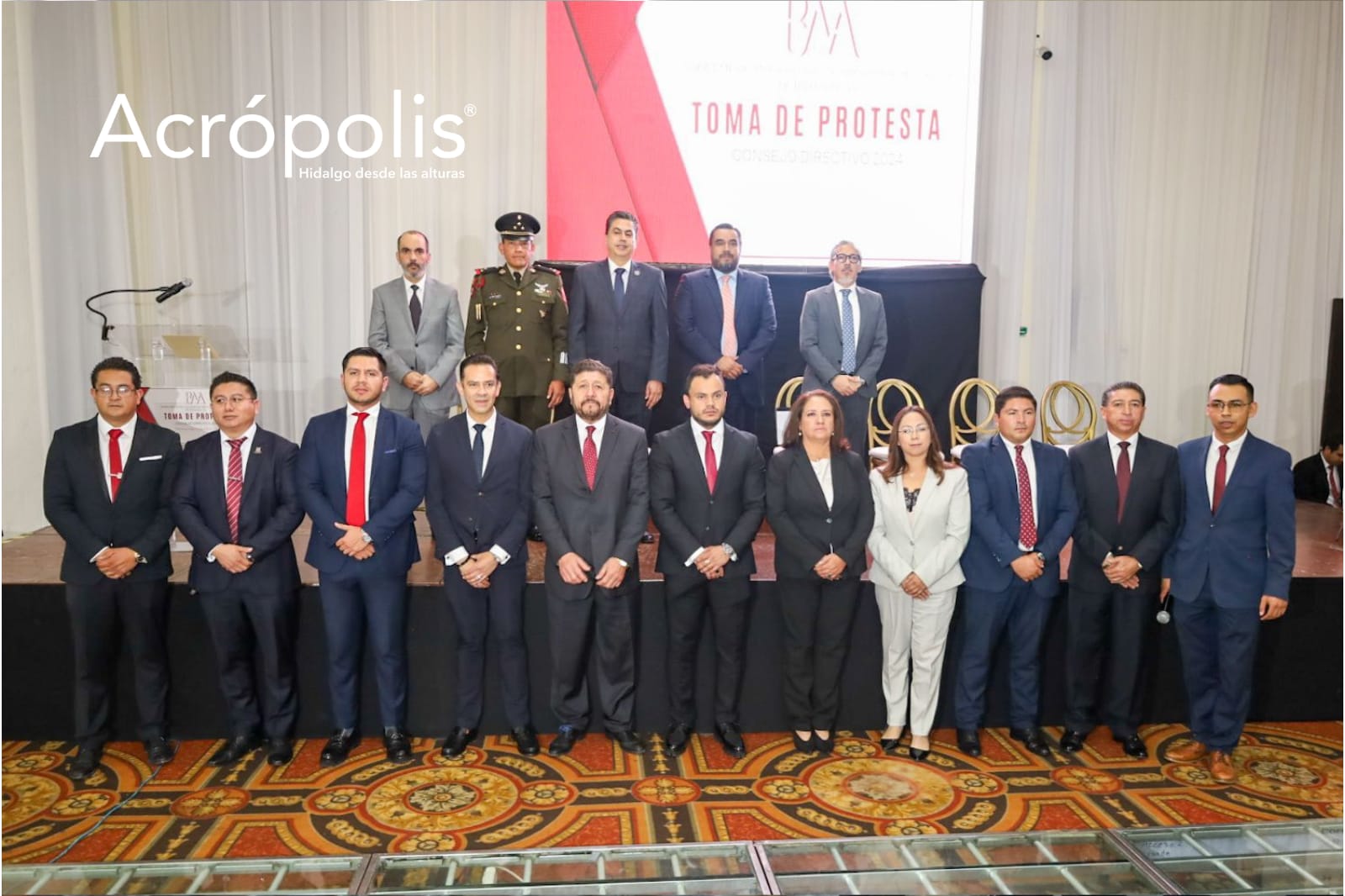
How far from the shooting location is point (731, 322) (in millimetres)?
5102

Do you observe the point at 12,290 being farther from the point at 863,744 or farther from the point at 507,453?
the point at 863,744

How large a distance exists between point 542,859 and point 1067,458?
264 centimetres

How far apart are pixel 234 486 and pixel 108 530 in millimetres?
478

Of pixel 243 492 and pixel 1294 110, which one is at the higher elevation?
pixel 1294 110

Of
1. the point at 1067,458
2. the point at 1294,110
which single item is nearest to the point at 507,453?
the point at 1067,458

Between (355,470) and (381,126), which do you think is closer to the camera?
(355,470)

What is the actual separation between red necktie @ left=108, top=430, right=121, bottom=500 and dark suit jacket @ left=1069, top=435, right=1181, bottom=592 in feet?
12.3

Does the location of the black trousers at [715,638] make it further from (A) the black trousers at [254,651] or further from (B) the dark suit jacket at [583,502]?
(A) the black trousers at [254,651]

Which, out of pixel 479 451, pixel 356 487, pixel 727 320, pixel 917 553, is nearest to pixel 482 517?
pixel 479 451

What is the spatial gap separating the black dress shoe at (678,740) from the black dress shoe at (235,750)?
1.68 m

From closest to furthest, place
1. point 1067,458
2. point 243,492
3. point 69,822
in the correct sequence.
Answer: point 69,822, point 243,492, point 1067,458

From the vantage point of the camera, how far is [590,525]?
3.71m

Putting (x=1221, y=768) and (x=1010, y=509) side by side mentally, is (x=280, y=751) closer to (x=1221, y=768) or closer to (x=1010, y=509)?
(x=1010, y=509)

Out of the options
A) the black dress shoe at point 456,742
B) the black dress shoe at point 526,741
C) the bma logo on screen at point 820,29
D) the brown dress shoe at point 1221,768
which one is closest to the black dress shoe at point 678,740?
the black dress shoe at point 526,741
